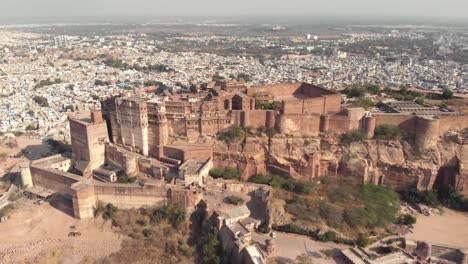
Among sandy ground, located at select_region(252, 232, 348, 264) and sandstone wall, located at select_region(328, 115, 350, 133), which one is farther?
sandstone wall, located at select_region(328, 115, 350, 133)

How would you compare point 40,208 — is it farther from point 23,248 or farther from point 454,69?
point 454,69

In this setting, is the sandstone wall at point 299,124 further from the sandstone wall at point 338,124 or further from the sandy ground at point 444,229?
the sandy ground at point 444,229

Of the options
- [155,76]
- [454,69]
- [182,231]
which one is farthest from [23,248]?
[454,69]

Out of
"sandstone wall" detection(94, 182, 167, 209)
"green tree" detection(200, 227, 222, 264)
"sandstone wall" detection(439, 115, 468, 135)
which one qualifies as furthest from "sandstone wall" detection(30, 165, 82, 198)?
"sandstone wall" detection(439, 115, 468, 135)

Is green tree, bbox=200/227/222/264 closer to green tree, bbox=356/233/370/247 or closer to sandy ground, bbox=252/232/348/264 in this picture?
sandy ground, bbox=252/232/348/264

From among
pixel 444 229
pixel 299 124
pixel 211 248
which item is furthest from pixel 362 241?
pixel 299 124

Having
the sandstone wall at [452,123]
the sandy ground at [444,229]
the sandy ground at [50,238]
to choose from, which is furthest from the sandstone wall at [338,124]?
the sandy ground at [50,238]
